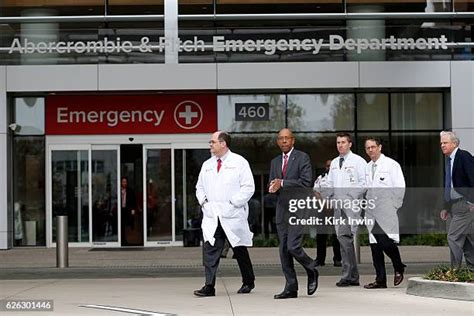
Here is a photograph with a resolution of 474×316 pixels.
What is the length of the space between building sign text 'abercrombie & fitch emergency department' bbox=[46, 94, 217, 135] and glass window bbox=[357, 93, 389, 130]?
13.0 ft

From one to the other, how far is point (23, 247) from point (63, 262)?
7.22 meters

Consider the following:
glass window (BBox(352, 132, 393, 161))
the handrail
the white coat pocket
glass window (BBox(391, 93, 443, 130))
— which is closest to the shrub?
the white coat pocket

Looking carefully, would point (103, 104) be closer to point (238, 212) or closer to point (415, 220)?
point (415, 220)

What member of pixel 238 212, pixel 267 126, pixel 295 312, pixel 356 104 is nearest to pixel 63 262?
pixel 238 212

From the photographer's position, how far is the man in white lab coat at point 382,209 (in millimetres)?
11125

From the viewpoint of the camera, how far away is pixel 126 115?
22.3 metres

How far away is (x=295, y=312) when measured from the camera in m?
9.05

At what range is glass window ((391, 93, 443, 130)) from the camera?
22641 mm

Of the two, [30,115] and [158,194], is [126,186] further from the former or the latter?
[30,115]

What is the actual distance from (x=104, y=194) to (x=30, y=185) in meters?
1.96

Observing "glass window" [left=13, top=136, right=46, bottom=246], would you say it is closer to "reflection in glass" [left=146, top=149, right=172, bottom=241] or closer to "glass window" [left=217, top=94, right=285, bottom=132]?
"reflection in glass" [left=146, top=149, right=172, bottom=241]

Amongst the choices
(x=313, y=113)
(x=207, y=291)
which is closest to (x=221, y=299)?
(x=207, y=291)

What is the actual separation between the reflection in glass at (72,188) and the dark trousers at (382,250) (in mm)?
12449

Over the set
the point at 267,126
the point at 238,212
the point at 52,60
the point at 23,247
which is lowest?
the point at 23,247
